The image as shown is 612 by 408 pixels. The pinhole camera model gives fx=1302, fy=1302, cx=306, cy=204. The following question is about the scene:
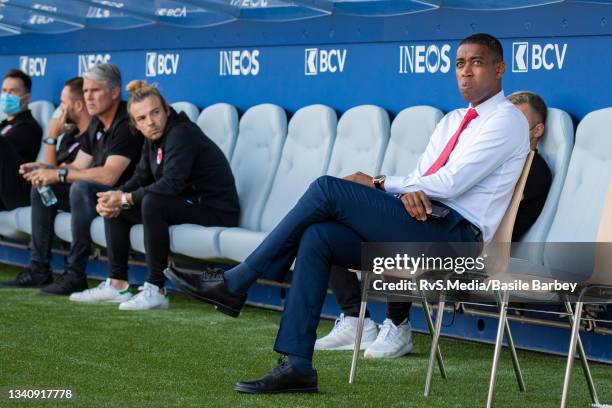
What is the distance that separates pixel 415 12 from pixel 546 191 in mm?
1675

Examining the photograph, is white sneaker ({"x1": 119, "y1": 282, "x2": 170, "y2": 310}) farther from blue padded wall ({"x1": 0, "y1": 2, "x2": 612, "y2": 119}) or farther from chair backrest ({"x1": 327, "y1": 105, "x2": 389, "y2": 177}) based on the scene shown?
blue padded wall ({"x1": 0, "y1": 2, "x2": 612, "y2": 119})

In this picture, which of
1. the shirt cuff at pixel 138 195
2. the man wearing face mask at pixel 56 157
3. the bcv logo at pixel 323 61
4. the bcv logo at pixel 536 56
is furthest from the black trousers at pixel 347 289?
the man wearing face mask at pixel 56 157

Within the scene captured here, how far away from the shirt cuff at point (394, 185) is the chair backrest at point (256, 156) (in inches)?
99.0

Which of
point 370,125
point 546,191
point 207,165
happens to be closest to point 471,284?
point 546,191

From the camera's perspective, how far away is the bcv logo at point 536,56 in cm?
620

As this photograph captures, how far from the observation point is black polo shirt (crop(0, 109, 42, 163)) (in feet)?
30.0

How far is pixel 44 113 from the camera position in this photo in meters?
9.53

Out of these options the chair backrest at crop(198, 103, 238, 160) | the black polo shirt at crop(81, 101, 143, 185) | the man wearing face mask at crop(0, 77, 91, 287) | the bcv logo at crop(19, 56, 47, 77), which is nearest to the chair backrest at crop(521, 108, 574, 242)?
the chair backrest at crop(198, 103, 238, 160)

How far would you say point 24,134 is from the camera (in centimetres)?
918

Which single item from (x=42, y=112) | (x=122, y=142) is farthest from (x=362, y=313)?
(x=42, y=112)

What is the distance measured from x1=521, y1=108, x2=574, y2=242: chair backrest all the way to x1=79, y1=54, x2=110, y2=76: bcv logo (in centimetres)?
447

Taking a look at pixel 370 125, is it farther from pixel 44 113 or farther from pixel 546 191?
pixel 44 113

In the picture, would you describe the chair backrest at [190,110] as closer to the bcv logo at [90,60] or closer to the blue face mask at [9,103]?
the bcv logo at [90,60]

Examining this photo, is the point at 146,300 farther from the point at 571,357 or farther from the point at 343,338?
the point at 571,357
